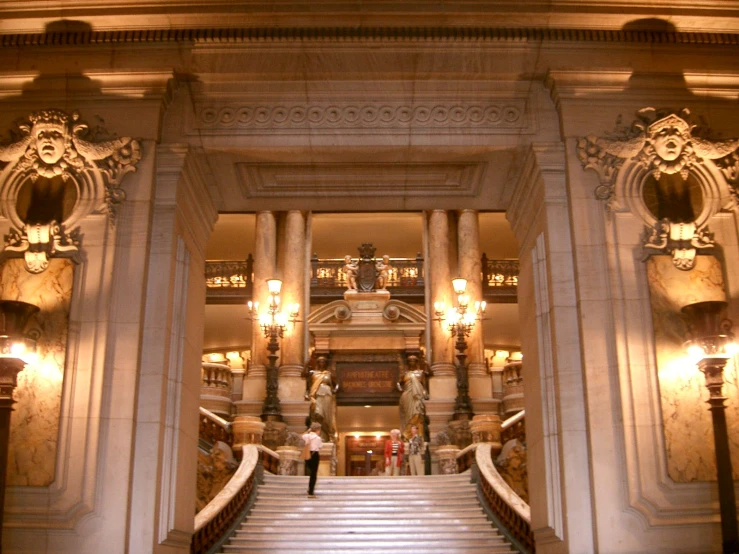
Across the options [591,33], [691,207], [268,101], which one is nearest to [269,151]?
[268,101]

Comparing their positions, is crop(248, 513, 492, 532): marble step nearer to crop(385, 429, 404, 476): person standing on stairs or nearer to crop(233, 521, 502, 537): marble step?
crop(233, 521, 502, 537): marble step

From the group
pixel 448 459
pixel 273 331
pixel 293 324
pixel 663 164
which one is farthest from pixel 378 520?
pixel 293 324

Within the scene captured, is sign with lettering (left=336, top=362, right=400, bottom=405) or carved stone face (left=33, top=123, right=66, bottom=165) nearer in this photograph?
carved stone face (left=33, top=123, right=66, bottom=165)

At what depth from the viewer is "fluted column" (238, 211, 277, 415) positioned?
21.6 meters

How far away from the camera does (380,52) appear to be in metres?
6.76

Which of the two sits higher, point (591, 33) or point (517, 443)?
point (591, 33)

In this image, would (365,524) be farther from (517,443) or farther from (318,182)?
(318,182)

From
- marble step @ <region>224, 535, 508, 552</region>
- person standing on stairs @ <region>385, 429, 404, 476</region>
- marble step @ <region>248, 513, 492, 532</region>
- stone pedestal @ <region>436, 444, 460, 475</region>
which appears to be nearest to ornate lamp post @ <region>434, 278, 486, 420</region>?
stone pedestal @ <region>436, 444, 460, 475</region>

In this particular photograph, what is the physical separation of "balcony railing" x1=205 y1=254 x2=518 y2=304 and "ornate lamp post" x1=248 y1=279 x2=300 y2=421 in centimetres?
482

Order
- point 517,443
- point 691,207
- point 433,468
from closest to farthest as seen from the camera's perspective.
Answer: point 691,207 < point 517,443 < point 433,468

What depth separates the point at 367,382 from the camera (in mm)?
23078

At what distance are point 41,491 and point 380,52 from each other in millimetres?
4277

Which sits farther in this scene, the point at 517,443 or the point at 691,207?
the point at 517,443

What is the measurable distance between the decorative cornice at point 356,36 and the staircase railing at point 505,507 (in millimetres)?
5421
